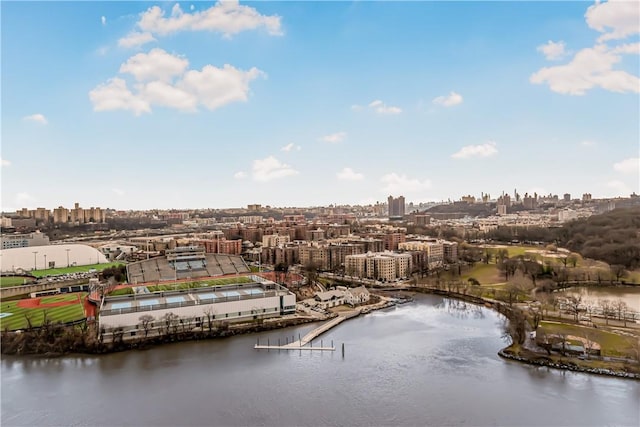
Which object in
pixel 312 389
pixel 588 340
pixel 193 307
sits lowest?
pixel 312 389

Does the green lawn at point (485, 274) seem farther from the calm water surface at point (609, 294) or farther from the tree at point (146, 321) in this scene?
the tree at point (146, 321)

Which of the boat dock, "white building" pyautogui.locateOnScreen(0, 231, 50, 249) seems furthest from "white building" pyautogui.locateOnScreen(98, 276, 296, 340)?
"white building" pyautogui.locateOnScreen(0, 231, 50, 249)

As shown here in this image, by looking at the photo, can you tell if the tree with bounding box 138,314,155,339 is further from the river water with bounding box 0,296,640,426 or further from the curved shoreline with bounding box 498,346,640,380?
the curved shoreline with bounding box 498,346,640,380

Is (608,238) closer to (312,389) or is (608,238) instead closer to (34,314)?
(312,389)

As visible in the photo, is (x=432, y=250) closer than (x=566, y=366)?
No

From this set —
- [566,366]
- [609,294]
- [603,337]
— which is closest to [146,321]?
[566,366]

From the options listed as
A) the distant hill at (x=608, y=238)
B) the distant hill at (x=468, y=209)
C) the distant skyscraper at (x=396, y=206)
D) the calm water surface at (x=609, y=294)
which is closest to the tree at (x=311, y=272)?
the calm water surface at (x=609, y=294)
